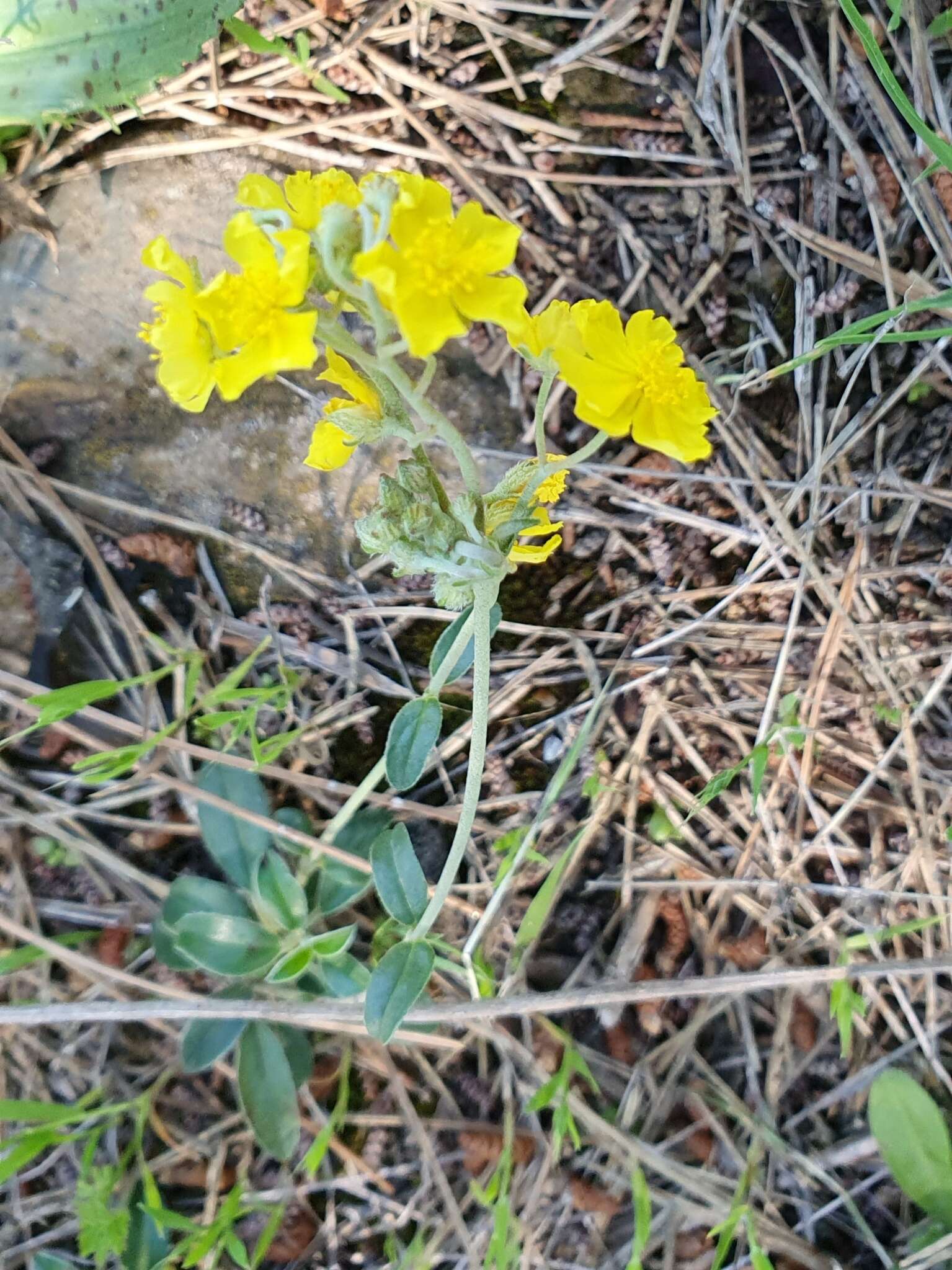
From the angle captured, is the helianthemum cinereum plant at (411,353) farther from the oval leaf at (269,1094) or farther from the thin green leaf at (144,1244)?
the thin green leaf at (144,1244)

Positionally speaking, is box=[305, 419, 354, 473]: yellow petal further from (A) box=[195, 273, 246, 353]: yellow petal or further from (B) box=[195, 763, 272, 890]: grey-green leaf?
(B) box=[195, 763, 272, 890]: grey-green leaf

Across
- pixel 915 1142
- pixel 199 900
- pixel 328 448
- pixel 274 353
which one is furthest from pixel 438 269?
pixel 915 1142

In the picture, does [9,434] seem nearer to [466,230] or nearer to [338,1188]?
[466,230]

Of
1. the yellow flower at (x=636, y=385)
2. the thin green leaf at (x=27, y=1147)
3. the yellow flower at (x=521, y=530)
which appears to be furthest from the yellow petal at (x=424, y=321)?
the thin green leaf at (x=27, y=1147)

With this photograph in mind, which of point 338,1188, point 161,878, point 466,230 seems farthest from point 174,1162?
point 466,230

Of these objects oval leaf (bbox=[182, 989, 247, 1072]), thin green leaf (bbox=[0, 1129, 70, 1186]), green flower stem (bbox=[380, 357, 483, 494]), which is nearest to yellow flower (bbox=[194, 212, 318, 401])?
green flower stem (bbox=[380, 357, 483, 494])

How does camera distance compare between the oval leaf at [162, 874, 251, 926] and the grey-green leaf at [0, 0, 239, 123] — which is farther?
the oval leaf at [162, 874, 251, 926]
